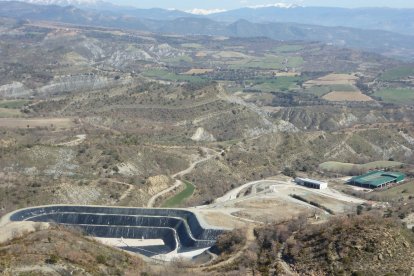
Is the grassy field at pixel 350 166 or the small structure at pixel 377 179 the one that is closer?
the small structure at pixel 377 179

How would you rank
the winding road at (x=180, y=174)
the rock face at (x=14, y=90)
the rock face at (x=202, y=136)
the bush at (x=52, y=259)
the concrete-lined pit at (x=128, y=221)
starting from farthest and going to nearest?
the rock face at (x=14, y=90) < the rock face at (x=202, y=136) < the winding road at (x=180, y=174) < the concrete-lined pit at (x=128, y=221) < the bush at (x=52, y=259)

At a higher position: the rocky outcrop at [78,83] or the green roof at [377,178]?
the green roof at [377,178]

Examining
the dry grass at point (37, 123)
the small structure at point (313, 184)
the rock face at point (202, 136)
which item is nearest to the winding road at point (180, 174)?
the rock face at point (202, 136)

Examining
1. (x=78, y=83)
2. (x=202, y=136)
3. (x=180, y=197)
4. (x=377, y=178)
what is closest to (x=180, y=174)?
(x=180, y=197)

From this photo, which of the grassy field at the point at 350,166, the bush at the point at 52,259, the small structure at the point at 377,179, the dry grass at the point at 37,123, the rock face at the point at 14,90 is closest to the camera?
the bush at the point at 52,259

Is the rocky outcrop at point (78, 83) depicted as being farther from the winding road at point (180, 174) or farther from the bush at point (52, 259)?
the bush at point (52, 259)

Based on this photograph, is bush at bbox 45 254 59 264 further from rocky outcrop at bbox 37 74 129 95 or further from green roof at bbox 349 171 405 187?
rocky outcrop at bbox 37 74 129 95
